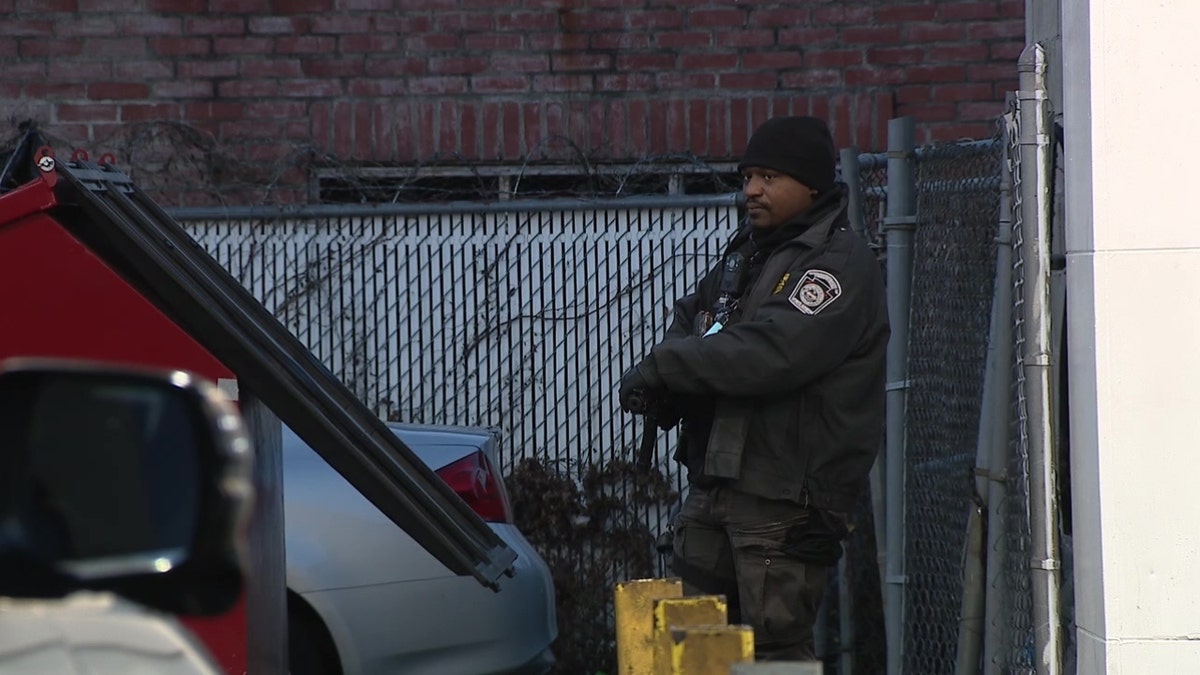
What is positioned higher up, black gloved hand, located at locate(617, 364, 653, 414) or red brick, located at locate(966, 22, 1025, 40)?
A: red brick, located at locate(966, 22, 1025, 40)

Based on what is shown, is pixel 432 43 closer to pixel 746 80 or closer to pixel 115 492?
pixel 746 80

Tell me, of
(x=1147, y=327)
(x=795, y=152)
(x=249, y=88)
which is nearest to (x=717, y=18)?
(x=249, y=88)

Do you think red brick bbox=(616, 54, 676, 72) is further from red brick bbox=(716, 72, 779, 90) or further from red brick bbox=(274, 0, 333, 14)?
red brick bbox=(274, 0, 333, 14)

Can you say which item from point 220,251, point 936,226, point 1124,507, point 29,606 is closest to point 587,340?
point 220,251

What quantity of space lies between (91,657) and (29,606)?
0.12 metres

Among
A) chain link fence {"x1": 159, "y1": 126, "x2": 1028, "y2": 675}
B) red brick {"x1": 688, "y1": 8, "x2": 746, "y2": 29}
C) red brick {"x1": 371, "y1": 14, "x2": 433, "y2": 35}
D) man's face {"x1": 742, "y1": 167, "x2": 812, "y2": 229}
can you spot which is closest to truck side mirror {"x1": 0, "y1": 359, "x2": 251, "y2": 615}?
man's face {"x1": 742, "y1": 167, "x2": 812, "y2": 229}

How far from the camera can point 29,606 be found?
2475 mm

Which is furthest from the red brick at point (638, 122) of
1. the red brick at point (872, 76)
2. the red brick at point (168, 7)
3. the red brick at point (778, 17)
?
the red brick at point (168, 7)

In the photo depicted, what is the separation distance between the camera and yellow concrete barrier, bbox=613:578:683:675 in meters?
2.99

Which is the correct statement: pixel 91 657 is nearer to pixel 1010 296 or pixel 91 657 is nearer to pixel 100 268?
pixel 100 268

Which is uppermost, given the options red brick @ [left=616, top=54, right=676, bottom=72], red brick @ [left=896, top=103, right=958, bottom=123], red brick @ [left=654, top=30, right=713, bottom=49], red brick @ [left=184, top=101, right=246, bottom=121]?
red brick @ [left=654, top=30, right=713, bottom=49]

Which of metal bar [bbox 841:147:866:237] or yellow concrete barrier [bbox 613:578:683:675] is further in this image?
metal bar [bbox 841:147:866:237]

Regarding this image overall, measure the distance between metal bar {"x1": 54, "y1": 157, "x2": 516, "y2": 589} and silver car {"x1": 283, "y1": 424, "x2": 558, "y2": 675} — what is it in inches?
71.6

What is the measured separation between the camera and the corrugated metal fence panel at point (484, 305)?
7.03 m
